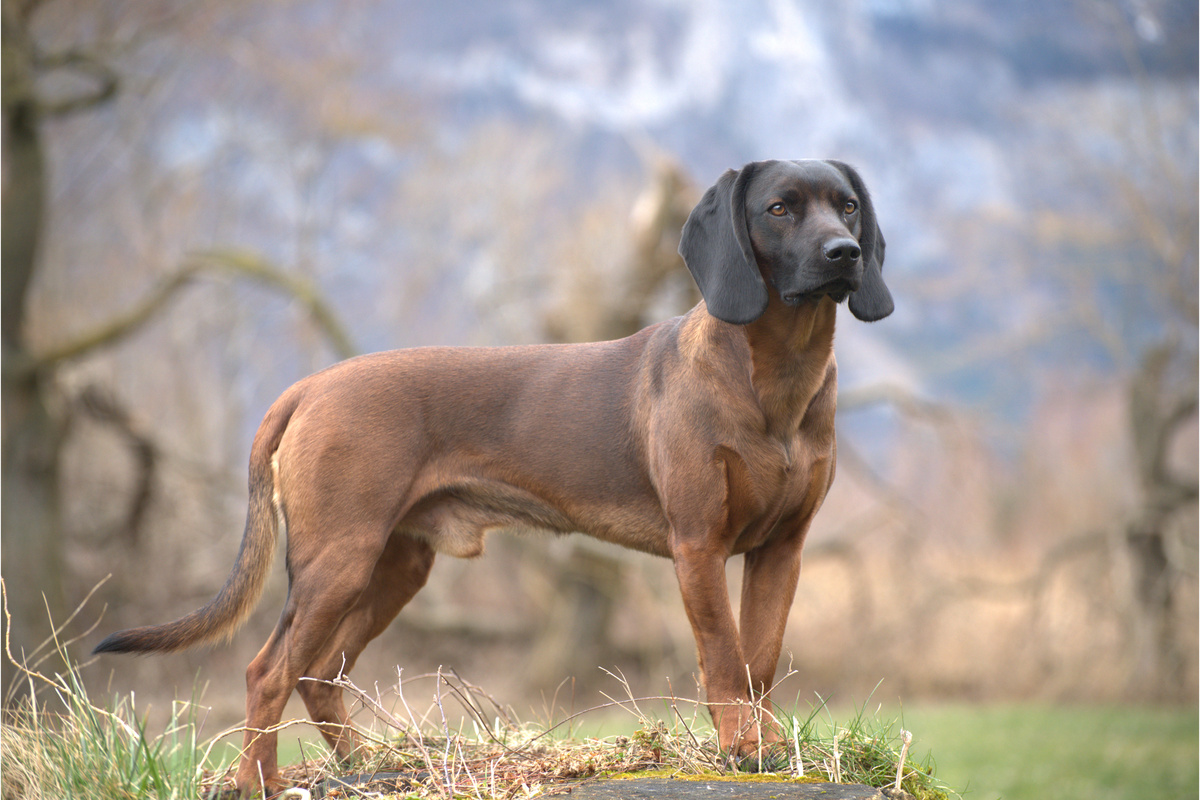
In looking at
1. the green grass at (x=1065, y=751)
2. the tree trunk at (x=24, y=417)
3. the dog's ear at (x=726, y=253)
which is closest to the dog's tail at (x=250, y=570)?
the dog's ear at (x=726, y=253)

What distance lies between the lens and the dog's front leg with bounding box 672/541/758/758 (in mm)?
3439

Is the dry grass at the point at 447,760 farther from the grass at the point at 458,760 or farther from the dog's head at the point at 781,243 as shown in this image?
the dog's head at the point at 781,243

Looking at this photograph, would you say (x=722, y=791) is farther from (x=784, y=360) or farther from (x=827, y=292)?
(x=827, y=292)

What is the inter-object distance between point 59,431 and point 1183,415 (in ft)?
52.7

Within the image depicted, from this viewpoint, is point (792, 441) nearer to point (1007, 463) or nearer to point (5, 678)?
point (5, 678)

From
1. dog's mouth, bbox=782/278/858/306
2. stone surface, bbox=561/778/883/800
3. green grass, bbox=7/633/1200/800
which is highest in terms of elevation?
dog's mouth, bbox=782/278/858/306

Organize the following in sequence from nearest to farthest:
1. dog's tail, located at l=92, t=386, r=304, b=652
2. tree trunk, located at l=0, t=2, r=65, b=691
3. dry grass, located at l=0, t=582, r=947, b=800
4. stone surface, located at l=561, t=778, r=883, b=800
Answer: stone surface, located at l=561, t=778, r=883, b=800 → dry grass, located at l=0, t=582, r=947, b=800 → dog's tail, located at l=92, t=386, r=304, b=652 → tree trunk, located at l=0, t=2, r=65, b=691

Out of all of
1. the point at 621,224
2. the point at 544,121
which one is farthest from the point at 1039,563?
the point at 544,121

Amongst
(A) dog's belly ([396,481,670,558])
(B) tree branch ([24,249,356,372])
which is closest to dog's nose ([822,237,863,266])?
(A) dog's belly ([396,481,670,558])

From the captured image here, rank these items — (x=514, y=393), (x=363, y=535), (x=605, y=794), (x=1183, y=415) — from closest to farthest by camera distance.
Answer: (x=605, y=794)
(x=363, y=535)
(x=514, y=393)
(x=1183, y=415)

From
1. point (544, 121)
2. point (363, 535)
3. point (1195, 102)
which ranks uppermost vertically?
point (544, 121)

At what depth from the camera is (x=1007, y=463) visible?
1550 cm

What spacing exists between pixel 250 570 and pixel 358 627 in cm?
50

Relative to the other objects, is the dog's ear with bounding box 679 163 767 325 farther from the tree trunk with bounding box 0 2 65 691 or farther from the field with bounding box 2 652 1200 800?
the tree trunk with bounding box 0 2 65 691
